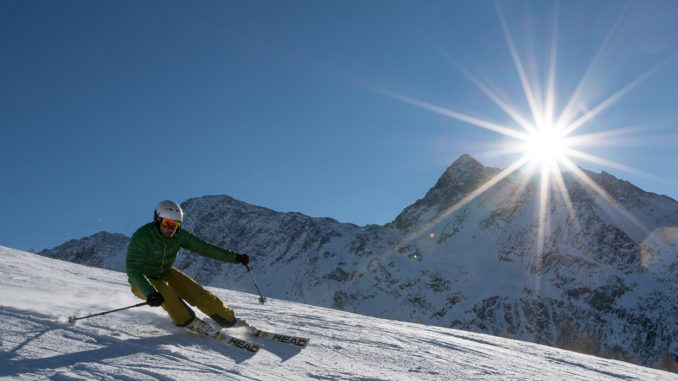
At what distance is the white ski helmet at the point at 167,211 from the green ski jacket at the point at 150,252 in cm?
19

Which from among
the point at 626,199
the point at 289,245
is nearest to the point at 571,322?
the point at 626,199

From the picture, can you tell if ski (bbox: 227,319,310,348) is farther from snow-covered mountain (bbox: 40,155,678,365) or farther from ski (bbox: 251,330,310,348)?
snow-covered mountain (bbox: 40,155,678,365)

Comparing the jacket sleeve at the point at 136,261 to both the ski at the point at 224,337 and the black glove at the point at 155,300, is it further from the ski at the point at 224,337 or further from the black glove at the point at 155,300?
the ski at the point at 224,337

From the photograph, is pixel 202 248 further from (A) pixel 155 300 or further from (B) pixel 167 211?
(A) pixel 155 300

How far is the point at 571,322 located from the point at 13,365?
129m

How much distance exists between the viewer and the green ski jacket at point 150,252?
5358 millimetres

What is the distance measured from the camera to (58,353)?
3768 mm

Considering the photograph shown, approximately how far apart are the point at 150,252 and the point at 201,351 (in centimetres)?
188

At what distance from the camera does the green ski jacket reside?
5.36 meters

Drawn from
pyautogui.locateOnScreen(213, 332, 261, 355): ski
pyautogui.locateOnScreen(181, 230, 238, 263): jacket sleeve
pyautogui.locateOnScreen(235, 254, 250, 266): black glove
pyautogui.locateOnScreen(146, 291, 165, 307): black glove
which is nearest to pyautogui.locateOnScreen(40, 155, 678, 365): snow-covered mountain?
pyautogui.locateOnScreen(235, 254, 250, 266): black glove

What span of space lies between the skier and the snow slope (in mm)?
314

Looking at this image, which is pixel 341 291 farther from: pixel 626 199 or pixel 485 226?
pixel 626 199

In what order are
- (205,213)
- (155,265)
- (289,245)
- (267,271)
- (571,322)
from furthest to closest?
(205,213) → (289,245) → (267,271) → (571,322) → (155,265)

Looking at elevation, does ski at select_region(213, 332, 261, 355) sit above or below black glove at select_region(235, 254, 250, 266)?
below
